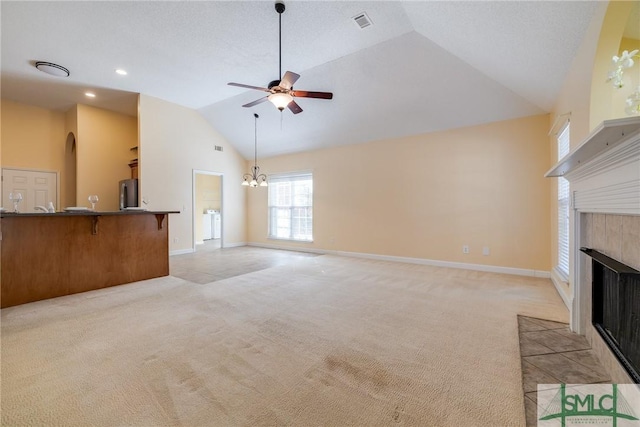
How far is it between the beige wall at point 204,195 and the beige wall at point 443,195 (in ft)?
14.9

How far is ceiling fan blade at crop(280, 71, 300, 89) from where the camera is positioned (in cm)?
263

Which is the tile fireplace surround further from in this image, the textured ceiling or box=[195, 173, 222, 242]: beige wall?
box=[195, 173, 222, 242]: beige wall

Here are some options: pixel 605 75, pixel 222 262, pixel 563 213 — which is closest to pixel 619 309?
pixel 605 75

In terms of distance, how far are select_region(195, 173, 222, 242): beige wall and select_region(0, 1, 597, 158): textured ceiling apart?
12.3ft

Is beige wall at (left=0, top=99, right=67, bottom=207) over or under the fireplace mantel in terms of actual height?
over

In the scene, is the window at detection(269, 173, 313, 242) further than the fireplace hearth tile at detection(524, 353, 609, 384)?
Yes

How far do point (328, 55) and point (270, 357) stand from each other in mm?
4078

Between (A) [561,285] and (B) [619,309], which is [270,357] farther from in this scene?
(A) [561,285]

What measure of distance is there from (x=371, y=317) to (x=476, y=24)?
10.5 feet

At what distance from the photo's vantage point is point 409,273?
4453mm

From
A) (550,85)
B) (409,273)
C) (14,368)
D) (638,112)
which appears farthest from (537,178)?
(14,368)

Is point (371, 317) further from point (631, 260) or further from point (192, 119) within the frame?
point (192, 119)

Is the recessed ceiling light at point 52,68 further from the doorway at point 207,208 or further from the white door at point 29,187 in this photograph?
the doorway at point 207,208

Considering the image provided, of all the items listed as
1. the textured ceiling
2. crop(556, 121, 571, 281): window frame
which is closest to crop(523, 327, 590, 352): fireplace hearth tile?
crop(556, 121, 571, 281): window frame
